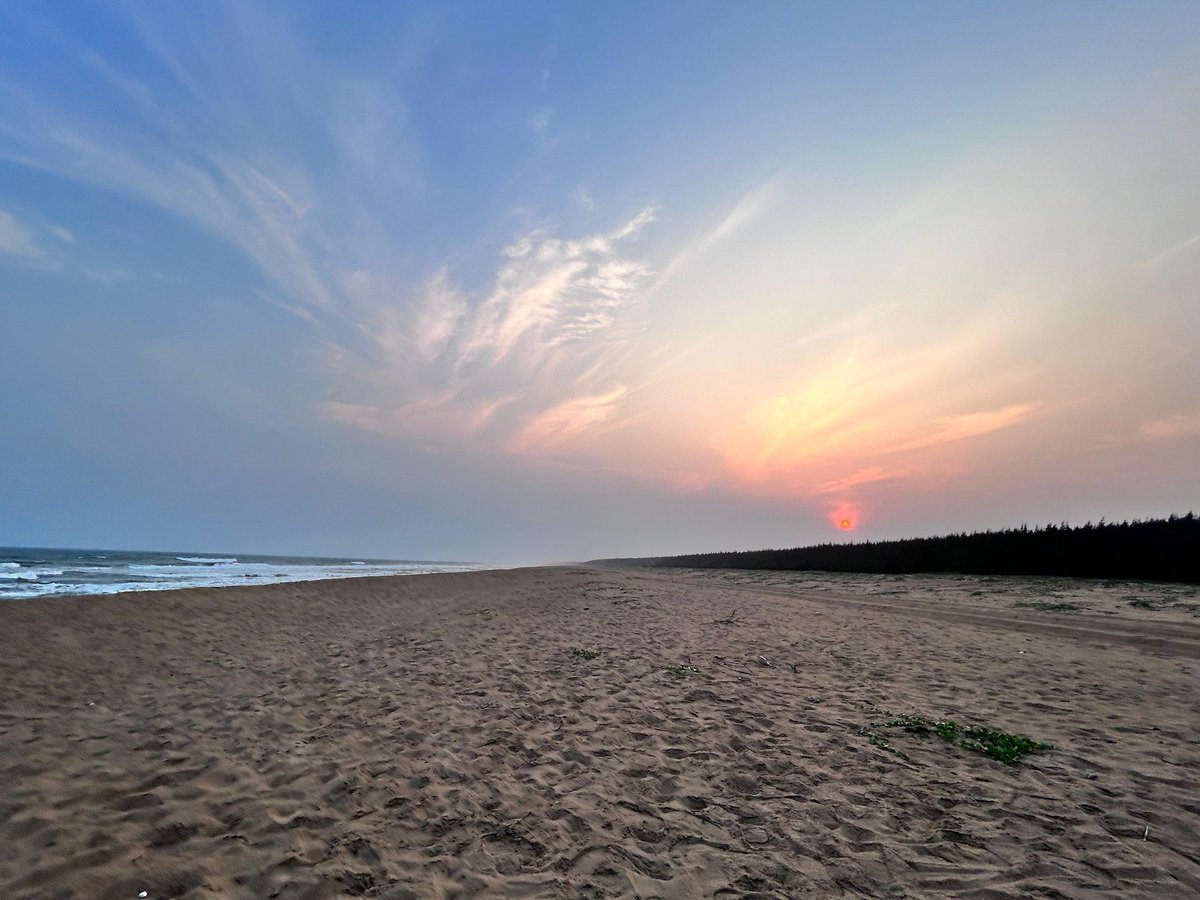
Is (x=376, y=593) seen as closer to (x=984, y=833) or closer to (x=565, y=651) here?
(x=565, y=651)

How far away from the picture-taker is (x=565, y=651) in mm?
12734

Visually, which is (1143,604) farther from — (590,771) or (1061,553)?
(590,771)

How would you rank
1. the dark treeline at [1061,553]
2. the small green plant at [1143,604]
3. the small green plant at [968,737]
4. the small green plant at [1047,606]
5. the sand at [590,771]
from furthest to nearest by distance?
1. the dark treeline at [1061,553]
2. the small green plant at [1047,606]
3. the small green plant at [1143,604]
4. the small green plant at [968,737]
5. the sand at [590,771]

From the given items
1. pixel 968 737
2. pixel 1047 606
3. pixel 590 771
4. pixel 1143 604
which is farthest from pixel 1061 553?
pixel 590 771

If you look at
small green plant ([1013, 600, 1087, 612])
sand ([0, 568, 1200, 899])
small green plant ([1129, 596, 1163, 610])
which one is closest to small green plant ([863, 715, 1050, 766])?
sand ([0, 568, 1200, 899])

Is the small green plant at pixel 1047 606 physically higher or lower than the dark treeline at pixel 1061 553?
lower

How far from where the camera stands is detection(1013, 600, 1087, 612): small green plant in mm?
19031

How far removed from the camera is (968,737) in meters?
6.97

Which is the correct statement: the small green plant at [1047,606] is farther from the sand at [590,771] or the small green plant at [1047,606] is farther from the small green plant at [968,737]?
the small green plant at [968,737]

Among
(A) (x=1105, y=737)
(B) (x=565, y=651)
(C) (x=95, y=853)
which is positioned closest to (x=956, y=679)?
(A) (x=1105, y=737)

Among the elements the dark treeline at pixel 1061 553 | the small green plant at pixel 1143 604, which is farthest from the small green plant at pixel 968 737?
the dark treeline at pixel 1061 553

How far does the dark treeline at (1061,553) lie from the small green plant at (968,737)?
30.1m

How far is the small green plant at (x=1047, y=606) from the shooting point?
19031 mm

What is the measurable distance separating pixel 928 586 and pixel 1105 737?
2692 cm
